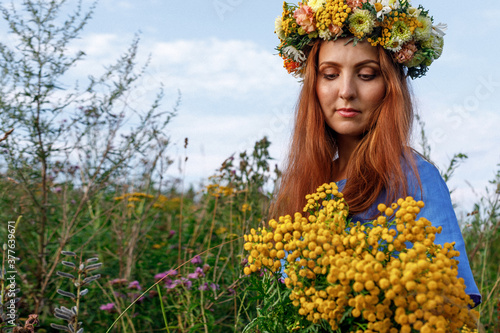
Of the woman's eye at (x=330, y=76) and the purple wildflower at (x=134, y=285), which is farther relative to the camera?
the purple wildflower at (x=134, y=285)

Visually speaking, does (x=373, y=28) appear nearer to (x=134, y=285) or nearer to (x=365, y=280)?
(x=365, y=280)

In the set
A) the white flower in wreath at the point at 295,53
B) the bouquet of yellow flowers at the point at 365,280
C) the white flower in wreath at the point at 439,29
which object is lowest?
the bouquet of yellow flowers at the point at 365,280

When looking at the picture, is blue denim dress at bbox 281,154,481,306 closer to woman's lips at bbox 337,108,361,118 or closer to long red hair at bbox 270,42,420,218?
long red hair at bbox 270,42,420,218

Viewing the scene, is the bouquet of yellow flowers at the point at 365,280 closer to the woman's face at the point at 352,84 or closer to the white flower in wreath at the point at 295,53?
the woman's face at the point at 352,84

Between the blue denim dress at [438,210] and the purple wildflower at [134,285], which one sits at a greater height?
the blue denim dress at [438,210]

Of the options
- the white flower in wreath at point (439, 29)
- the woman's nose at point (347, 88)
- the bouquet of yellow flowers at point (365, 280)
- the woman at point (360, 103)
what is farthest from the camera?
the white flower in wreath at point (439, 29)

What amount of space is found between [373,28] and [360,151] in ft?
2.00

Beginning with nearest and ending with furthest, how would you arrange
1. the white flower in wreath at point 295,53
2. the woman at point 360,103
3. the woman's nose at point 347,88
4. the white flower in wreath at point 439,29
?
the woman at point 360,103 < the woman's nose at point 347,88 < the white flower in wreath at point 439,29 < the white flower in wreath at point 295,53

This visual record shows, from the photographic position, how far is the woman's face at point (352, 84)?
2154 millimetres

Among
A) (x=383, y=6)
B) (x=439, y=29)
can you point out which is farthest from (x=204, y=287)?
(x=439, y=29)

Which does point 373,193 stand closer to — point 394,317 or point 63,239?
point 394,317

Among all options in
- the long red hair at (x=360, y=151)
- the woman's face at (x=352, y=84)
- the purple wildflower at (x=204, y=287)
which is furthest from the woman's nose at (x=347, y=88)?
the purple wildflower at (x=204, y=287)

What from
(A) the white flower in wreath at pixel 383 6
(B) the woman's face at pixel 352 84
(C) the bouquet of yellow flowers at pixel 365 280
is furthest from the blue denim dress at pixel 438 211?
(A) the white flower in wreath at pixel 383 6

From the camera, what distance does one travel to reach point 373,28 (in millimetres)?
2213
